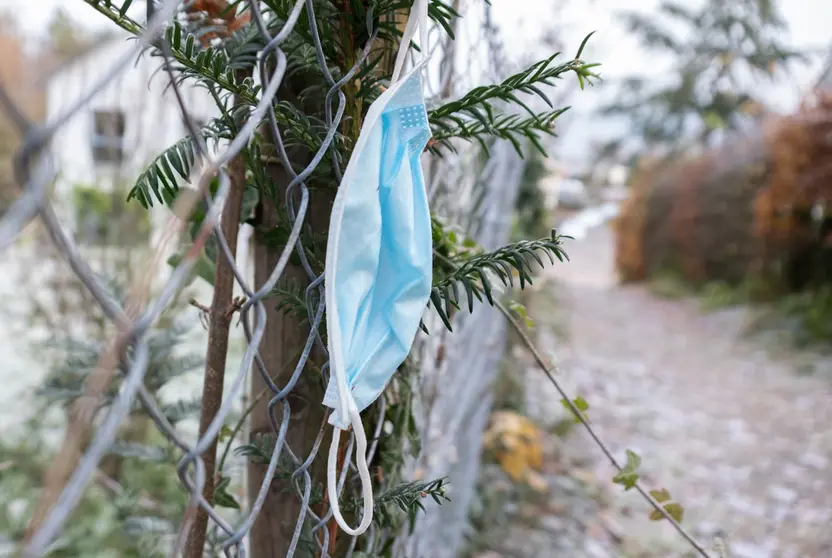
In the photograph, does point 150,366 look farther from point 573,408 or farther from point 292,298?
point 573,408

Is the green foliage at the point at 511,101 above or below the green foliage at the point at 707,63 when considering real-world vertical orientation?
below

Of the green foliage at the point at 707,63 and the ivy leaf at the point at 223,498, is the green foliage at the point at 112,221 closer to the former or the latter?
the ivy leaf at the point at 223,498

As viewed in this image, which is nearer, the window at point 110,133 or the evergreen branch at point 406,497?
the evergreen branch at point 406,497

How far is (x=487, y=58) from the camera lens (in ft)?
4.58

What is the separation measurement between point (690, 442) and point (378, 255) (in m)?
3.07

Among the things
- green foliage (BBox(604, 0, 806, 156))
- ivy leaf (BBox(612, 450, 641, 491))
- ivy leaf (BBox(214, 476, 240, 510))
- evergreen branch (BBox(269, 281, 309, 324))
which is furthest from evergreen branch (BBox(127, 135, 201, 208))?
green foliage (BBox(604, 0, 806, 156))

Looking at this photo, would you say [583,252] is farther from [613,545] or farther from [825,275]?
[613,545]

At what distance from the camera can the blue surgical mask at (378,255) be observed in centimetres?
55

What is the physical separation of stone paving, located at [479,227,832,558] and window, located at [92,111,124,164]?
2082mm

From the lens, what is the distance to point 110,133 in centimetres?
255

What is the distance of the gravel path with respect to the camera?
2.28 m

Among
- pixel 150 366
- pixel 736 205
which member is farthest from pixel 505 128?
pixel 736 205

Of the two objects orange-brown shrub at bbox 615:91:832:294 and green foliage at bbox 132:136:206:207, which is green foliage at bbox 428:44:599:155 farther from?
orange-brown shrub at bbox 615:91:832:294

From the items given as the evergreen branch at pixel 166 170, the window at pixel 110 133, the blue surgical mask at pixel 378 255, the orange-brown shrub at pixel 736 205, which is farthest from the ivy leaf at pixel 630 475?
the orange-brown shrub at pixel 736 205
